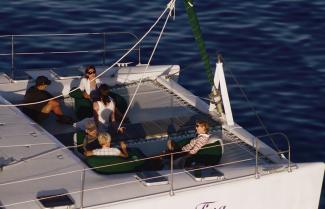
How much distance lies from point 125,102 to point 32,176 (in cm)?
559

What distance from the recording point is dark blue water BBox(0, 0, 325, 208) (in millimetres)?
29219

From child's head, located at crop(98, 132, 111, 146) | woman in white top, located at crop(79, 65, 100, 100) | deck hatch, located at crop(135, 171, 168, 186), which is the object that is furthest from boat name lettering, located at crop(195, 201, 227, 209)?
woman in white top, located at crop(79, 65, 100, 100)

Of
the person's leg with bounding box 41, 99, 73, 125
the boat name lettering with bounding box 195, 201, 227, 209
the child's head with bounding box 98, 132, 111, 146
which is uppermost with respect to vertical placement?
the child's head with bounding box 98, 132, 111, 146

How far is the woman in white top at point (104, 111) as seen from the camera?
22422mm

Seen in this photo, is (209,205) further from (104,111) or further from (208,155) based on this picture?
(104,111)

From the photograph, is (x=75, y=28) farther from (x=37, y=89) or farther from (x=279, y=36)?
(x=37, y=89)

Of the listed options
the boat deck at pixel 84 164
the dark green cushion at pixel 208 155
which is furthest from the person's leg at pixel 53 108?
the dark green cushion at pixel 208 155

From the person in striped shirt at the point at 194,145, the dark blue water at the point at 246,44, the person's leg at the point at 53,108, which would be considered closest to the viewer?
the person in striped shirt at the point at 194,145

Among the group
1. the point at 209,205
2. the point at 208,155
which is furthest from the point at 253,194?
the point at 208,155

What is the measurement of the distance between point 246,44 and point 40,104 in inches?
540

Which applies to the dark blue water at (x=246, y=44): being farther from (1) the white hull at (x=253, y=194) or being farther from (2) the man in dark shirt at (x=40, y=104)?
(2) the man in dark shirt at (x=40, y=104)

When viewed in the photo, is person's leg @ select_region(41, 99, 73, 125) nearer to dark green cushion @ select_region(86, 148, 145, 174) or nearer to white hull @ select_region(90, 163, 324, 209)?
dark green cushion @ select_region(86, 148, 145, 174)

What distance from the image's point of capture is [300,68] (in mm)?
33156

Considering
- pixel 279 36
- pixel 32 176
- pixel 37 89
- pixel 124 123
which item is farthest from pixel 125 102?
pixel 279 36
